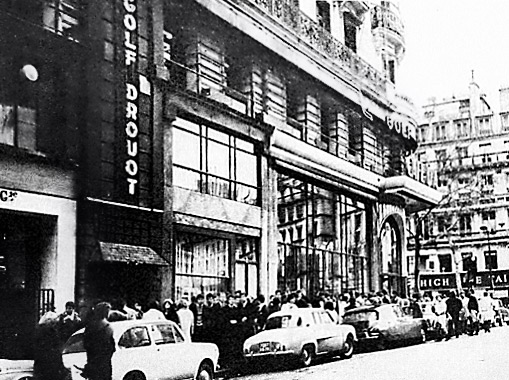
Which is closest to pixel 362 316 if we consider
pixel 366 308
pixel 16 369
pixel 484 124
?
pixel 366 308

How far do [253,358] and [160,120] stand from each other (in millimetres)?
3474

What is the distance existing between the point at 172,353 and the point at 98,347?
1.24m

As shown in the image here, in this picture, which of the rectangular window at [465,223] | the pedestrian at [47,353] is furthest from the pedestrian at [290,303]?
the pedestrian at [47,353]

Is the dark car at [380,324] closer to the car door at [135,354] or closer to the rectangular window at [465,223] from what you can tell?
the rectangular window at [465,223]

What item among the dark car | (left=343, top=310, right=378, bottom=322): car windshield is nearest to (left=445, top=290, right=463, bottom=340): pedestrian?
the dark car

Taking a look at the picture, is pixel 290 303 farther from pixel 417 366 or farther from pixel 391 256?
pixel 391 256

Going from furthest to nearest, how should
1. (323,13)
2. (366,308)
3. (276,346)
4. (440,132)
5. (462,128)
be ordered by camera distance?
(323,13), (366,308), (440,132), (462,128), (276,346)

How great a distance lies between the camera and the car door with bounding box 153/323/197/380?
7629 millimetres

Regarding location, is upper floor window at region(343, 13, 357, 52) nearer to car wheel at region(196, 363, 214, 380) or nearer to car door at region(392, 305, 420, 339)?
car door at region(392, 305, 420, 339)

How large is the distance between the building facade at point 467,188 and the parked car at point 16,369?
657 cm

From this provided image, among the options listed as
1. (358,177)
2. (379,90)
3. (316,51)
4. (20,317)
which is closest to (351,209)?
(358,177)

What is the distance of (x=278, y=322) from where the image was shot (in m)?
12.1

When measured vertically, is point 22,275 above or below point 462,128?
below

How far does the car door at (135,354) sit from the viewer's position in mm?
7090
